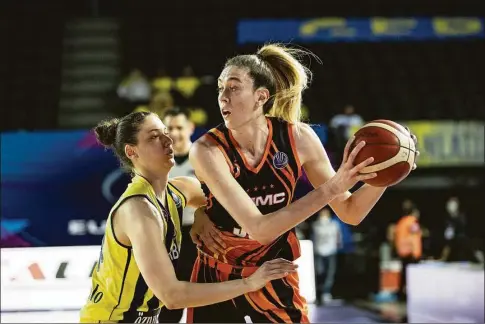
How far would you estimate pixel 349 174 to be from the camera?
2.63 metres

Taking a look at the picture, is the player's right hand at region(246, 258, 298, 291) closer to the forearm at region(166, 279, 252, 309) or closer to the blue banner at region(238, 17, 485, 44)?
the forearm at region(166, 279, 252, 309)

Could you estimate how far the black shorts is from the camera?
10.2 feet

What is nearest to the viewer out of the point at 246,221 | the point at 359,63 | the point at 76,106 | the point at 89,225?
the point at 246,221

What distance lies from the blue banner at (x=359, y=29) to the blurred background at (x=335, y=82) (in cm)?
2

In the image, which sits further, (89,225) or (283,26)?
(283,26)

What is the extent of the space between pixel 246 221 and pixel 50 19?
10848 millimetres

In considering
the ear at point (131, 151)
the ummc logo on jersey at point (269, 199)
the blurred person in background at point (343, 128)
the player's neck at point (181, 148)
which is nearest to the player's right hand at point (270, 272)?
the ummc logo on jersey at point (269, 199)

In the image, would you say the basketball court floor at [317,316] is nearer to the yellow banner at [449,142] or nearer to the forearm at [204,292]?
the forearm at [204,292]

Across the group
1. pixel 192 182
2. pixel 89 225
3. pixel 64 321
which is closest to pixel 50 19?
pixel 89 225

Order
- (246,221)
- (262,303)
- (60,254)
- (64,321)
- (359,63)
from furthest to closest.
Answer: (359,63), (60,254), (64,321), (262,303), (246,221)

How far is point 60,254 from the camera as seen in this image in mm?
5398

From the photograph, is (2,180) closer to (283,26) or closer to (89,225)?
(89,225)

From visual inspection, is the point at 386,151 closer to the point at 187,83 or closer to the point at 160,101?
the point at 160,101

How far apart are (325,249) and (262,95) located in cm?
656
